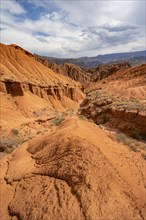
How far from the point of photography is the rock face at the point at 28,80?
33.6 meters

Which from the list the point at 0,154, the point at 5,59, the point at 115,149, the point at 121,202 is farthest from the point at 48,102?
the point at 121,202

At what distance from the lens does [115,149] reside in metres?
9.06

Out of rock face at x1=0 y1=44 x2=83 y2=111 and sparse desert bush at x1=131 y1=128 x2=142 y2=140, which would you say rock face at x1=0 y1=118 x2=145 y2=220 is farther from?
rock face at x1=0 y1=44 x2=83 y2=111

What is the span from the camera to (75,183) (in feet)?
21.9

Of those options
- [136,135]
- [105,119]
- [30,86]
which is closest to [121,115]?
[105,119]

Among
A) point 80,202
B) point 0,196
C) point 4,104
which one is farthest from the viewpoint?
point 4,104

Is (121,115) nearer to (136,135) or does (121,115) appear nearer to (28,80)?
(136,135)

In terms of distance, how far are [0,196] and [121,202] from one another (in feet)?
11.7

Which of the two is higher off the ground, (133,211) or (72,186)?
(72,186)

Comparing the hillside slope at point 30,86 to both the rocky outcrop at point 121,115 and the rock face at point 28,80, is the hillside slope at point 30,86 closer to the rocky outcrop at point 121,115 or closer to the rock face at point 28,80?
the rock face at point 28,80

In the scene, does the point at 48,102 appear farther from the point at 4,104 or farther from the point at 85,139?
the point at 85,139

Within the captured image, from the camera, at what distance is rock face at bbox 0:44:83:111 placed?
33.6 metres

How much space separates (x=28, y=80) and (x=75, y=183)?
33.2 meters

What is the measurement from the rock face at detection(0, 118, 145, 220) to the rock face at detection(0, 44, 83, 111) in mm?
25250
